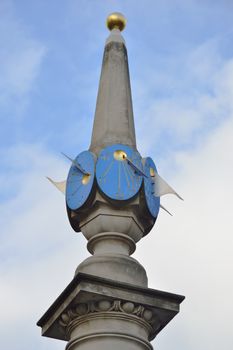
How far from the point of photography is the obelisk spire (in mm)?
19219

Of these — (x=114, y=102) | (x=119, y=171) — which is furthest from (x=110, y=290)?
(x=114, y=102)

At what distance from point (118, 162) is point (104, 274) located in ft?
8.64

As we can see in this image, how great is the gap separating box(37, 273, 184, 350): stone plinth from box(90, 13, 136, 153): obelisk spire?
3.60 meters

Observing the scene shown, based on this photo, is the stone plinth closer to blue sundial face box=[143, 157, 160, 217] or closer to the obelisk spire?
blue sundial face box=[143, 157, 160, 217]

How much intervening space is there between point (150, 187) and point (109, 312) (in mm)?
3315

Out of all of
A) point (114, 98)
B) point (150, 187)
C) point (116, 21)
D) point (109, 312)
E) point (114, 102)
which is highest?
point (116, 21)

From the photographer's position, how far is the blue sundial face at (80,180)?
18.2 m

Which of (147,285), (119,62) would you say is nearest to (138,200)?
(147,285)

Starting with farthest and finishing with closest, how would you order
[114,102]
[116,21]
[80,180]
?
1. [116,21]
2. [114,102]
3. [80,180]

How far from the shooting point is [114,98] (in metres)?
20.1

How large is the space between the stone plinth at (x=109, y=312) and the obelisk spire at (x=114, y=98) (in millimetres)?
3597

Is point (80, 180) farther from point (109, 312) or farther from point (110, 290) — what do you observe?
point (109, 312)

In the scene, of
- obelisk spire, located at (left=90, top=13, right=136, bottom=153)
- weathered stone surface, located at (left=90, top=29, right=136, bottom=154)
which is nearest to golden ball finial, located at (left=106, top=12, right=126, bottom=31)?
obelisk spire, located at (left=90, top=13, right=136, bottom=153)

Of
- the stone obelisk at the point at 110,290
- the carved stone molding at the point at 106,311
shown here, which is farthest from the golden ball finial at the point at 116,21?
the carved stone molding at the point at 106,311
